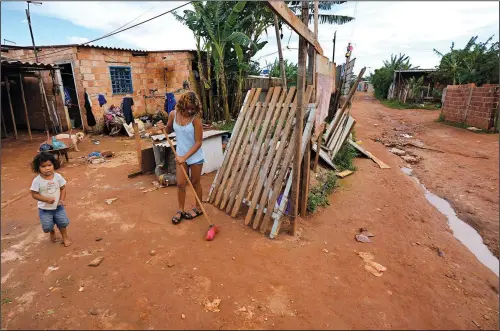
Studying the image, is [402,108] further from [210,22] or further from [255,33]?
[210,22]

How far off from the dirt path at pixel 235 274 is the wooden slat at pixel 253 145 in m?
0.39

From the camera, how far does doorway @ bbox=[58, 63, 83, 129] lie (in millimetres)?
9867

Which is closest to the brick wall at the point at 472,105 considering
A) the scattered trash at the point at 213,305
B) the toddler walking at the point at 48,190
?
the scattered trash at the point at 213,305

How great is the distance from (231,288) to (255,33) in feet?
35.3

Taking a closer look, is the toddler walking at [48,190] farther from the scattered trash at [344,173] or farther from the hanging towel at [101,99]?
the hanging towel at [101,99]

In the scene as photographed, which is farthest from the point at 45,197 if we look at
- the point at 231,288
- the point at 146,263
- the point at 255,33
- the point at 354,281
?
the point at 255,33

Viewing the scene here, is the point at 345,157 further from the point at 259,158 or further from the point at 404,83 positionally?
the point at 404,83

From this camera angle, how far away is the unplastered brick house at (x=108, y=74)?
32.1 feet

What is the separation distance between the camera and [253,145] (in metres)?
3.83

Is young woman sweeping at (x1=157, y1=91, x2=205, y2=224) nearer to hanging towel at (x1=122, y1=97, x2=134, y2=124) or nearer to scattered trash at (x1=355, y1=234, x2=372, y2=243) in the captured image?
scattered trash at (x1=355, y1=234, x2=372, y2=243)

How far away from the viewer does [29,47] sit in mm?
9891

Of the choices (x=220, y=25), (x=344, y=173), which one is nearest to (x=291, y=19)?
(x=344, y=173)

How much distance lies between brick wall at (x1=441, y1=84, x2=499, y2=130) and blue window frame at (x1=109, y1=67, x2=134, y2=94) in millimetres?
14192

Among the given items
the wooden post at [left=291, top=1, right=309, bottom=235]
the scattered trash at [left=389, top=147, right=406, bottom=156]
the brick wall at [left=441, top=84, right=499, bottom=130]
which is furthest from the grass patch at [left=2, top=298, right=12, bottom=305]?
the brick wall at [left=441, top=84, right=499, bottom=130]
